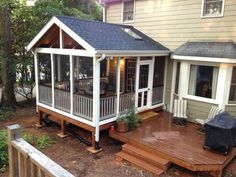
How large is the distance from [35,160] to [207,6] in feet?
28.0

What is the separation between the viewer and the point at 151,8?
10203 mm

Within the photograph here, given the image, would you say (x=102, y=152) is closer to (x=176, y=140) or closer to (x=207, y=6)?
(x=176, y=140)

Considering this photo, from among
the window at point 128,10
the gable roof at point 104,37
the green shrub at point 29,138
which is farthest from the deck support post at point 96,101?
the window at point 128,10

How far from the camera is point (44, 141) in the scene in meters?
7.67

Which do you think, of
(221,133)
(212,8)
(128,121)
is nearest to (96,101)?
(128,121)

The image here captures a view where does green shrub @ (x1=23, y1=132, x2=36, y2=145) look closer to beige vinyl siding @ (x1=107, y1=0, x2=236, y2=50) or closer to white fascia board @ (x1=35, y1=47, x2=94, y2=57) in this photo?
white fascia board @ (x1=35, y1=47, x2=94, y2=57)

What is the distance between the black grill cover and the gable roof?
11.9ft

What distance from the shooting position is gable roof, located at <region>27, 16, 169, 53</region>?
696 centimetres

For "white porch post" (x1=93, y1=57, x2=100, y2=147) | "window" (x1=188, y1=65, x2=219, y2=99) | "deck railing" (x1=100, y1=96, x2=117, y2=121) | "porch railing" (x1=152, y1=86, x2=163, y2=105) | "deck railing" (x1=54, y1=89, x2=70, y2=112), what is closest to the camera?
"white porch post" (x1=93, y1=57, x2=100, y2=147)

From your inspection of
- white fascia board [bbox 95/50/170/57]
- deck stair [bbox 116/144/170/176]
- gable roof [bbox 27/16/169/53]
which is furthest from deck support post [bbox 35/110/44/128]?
white fascia board [bbox 95/50/170/57]

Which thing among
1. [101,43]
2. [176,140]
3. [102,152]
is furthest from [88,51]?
[176,140]

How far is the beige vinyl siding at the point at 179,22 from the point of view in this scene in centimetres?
810

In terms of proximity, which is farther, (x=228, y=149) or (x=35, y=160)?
(x=228, y=149)

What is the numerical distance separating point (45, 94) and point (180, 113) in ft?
17.8
